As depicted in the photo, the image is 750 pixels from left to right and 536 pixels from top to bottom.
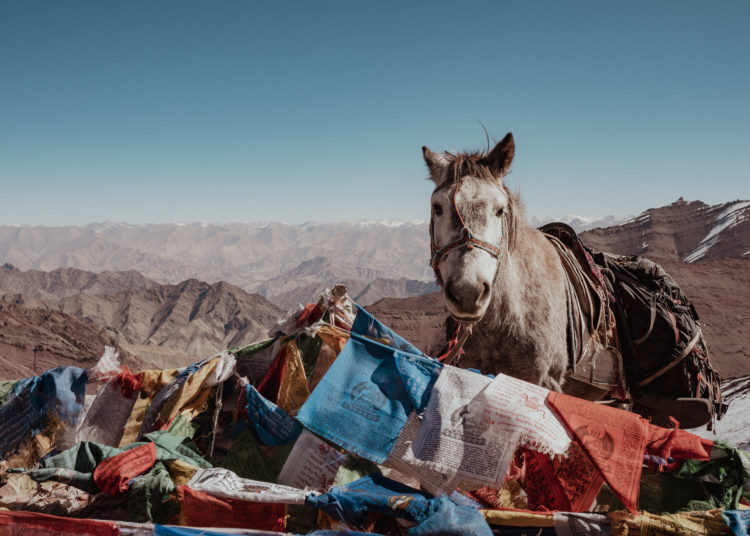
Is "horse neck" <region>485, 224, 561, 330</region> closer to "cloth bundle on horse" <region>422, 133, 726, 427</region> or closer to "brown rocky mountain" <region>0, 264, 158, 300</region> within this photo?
"cloth bundle on horse" <region>422, 133, 726, 427</region>

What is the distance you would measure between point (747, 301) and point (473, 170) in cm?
1536

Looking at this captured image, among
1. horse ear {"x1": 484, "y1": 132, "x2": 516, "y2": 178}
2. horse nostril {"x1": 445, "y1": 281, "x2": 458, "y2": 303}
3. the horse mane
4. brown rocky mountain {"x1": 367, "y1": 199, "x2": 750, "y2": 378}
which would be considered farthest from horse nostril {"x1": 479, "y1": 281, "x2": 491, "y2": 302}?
brown rocky mountain {"x1": 367, "y1": 199, "x2": 750, "y2": 378}

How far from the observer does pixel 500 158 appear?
2488 millimetres

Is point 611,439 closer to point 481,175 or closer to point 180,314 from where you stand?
point 481,175

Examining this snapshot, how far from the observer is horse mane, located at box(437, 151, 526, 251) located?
239 cm

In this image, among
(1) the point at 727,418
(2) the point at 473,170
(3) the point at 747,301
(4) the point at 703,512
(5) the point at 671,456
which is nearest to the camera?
(4) the point at 703,512

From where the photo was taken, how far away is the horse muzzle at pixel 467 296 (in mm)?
1972

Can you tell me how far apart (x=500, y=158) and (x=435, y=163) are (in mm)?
407

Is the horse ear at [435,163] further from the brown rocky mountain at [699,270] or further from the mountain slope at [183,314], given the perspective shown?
the mountain slope at [183,314]

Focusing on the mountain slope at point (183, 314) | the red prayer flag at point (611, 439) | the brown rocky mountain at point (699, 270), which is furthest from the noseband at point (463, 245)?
the mountain slope at point (183, 314)

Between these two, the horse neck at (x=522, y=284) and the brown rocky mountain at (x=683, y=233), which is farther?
the brown rocky mountain at (x=683, y=233)

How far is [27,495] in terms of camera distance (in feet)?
8.12

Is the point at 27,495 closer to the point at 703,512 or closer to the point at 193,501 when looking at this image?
the point at 193,501

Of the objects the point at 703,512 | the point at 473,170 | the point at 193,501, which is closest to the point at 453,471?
the point at 703,512
